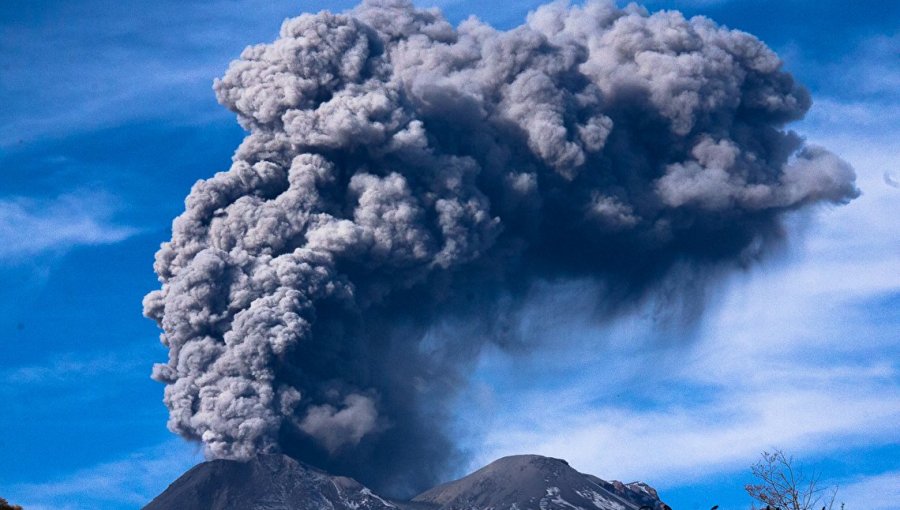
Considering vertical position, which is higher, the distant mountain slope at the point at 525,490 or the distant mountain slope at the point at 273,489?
the distant mountain slope at the point at 525,490

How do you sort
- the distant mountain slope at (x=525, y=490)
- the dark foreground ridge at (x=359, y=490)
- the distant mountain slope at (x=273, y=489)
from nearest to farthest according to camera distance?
the distant mountain slope at (x=273, y=489) < the dark foreground ridge at (x=359, y=490) < the distant mountain slope at (x=525, y=490)

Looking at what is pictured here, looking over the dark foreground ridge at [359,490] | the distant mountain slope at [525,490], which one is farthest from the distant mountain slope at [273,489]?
the distant mountain slope at [525,490]

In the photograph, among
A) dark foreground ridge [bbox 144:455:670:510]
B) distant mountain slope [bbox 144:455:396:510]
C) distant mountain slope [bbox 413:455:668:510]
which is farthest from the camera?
distant mountain slope [bbox 413:455:668:510]

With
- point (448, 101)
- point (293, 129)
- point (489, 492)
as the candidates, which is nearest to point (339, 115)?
point (293, 129)

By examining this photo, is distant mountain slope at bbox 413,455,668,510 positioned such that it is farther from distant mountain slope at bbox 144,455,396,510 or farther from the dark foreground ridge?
distant mountain slope at bbox 144,455,396,510

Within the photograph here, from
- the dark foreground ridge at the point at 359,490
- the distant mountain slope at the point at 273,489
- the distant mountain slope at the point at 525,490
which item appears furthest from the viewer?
the distant mountain slope at the point at 525,490

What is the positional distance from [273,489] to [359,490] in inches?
151

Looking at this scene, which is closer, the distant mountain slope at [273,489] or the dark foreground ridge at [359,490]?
the distant mountain slope at [273,489]

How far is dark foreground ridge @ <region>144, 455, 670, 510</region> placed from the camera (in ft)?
225

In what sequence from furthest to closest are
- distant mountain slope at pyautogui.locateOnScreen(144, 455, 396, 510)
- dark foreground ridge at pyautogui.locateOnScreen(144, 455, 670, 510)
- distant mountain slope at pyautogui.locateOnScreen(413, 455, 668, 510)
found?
distant mountain slope at pyautogui.locateOnScreen(413, 455, 668, 510), dark foreground ridge at pyautogui.locateOnScreen(144, 455, 670, 510), distant mountain slope at pyautogui.locateOnScreen(144, 455, 396, 510)

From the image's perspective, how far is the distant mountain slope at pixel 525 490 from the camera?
7512cm

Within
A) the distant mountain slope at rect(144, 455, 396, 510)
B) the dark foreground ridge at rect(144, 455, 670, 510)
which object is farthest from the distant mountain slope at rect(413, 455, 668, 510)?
the distant mountain slope at rect(144, 455, 396, 510)

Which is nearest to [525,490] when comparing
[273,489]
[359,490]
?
[359,490]

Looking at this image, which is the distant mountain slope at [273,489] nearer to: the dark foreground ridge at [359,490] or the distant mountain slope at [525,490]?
the dark foreground ridge at [359,490]
